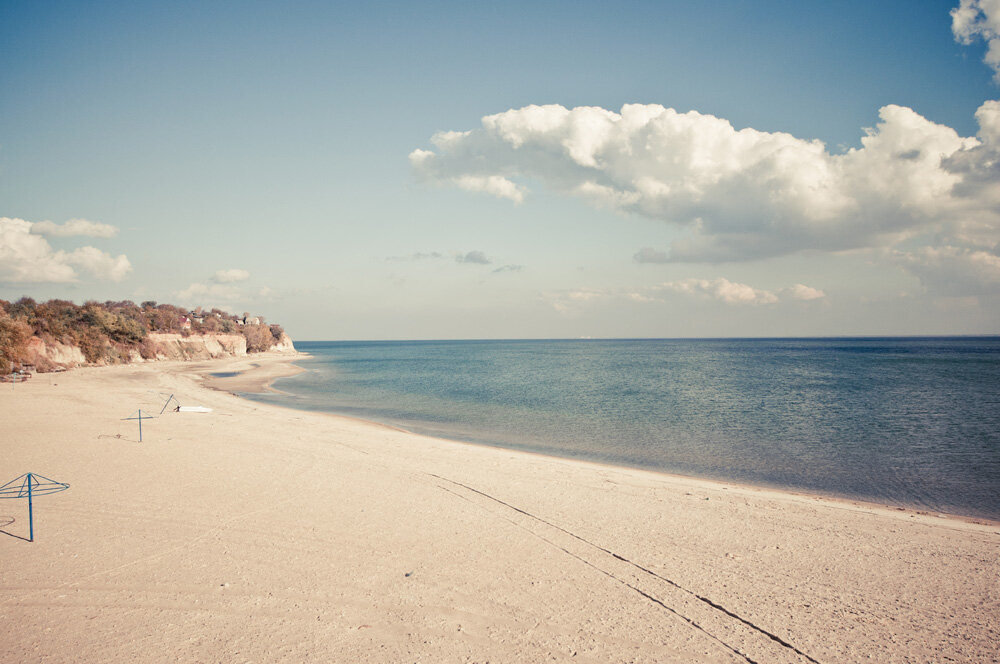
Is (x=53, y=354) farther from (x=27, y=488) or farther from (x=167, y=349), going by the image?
(x=27, y=488)

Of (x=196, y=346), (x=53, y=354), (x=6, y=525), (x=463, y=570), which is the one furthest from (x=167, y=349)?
(x=463, y=570)

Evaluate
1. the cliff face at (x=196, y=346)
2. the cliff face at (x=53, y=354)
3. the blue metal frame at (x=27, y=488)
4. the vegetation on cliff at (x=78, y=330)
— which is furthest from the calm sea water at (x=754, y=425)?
the cliff face at (x=196, y=346)

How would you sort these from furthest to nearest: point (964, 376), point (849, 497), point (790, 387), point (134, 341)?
point (134, 341) → point (964, 376) → point (790, 387) → point (849, 497)

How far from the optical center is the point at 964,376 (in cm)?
4891

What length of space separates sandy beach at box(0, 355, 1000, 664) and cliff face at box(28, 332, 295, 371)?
42691 millimetres

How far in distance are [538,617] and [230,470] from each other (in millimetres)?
10476

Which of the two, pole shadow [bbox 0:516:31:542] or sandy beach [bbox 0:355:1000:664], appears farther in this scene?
pole shadow [bbox 0:516:31:542]

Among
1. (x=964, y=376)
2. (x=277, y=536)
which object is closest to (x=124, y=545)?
(x=277, y=536)

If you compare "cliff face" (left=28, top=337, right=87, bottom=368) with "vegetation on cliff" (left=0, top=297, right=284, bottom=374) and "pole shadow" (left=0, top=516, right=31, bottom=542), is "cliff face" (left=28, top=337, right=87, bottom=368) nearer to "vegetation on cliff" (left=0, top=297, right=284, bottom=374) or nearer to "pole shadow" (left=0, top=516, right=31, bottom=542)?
"vegetation on cliff" (left=0, top=297, right=284, bottom=374)

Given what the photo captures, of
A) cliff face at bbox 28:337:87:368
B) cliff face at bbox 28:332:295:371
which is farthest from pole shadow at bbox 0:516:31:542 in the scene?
cliff face at bbox 28:337:87:368

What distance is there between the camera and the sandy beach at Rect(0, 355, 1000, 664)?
18.1 ft

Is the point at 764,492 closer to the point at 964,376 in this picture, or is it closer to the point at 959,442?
the point at 959,442

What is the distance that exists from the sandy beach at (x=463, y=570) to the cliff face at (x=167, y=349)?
4269 cm

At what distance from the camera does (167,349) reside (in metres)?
73.9
